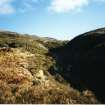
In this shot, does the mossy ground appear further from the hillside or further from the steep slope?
the steep slope

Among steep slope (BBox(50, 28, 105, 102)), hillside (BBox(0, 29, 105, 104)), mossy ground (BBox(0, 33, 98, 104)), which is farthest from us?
steep slope (BBox(50, 28, 105, 102))

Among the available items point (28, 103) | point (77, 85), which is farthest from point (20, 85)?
point (77, 85)

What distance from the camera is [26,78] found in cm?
2467

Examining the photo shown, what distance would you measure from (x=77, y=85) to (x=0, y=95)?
883cm

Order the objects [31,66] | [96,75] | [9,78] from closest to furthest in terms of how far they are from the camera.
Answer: [9,78] < [96,75] < [31,66]

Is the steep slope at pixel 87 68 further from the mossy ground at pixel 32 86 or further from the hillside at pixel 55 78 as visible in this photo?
the mossy ground at pixel 32 86

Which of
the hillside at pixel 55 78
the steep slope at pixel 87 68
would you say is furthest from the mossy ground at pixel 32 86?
the steep slope at pixel 87 68

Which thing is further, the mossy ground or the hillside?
the hillside

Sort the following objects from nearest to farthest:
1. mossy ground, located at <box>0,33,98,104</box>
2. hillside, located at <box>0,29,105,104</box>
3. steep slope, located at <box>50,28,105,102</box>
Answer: mossy ground, located at <box>0,33,98,104</box> < hillside, located at <box>0,29,105,104</box> < steep slope, located at <box>50,28,105,102</box>

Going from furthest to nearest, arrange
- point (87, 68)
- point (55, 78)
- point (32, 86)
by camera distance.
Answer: point (87, 68), point (55, 78), point (32, 86)

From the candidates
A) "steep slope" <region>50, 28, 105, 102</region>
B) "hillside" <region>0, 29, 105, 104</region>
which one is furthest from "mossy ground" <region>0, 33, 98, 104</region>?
"steep slope" <region>50, 28, 105, 102</region>

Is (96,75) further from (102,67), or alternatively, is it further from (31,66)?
(31,66)

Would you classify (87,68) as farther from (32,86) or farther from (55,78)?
(32,86)

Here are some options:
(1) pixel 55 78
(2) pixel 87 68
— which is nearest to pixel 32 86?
(1) pixel 55 78
